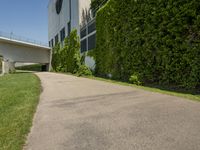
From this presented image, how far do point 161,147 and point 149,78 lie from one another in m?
7.73

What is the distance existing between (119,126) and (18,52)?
33222 millimetres

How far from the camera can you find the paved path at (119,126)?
3.41 meters

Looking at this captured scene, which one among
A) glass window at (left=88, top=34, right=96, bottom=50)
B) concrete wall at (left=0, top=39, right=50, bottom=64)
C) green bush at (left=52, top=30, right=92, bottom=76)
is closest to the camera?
glass window at (left=88, top=34, right=96, bottom=50)

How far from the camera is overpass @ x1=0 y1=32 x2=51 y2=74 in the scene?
1248 inches

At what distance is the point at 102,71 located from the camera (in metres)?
17.3

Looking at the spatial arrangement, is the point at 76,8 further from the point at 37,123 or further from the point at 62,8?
the point at 37,123

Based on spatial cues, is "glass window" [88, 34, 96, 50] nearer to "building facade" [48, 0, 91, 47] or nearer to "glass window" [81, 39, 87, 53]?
"glass window" [81, 39, 87, 53]

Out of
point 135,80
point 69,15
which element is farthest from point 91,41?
point 135,80

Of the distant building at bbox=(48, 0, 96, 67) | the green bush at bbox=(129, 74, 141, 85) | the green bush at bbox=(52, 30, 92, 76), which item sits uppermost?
the distant building at bbox=(48, 0, 96, 67)

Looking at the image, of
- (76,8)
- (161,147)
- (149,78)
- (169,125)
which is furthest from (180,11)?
(76,8)

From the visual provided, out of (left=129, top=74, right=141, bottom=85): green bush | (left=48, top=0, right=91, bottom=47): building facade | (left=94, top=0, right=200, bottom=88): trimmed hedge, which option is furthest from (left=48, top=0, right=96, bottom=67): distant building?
(left=129, top=74, right=141, bottom=85): green bush

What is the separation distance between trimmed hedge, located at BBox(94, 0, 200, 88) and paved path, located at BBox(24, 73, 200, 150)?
2.61m

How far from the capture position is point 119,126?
4.29m

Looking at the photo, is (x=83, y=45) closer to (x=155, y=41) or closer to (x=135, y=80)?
(x=135, y=80)
